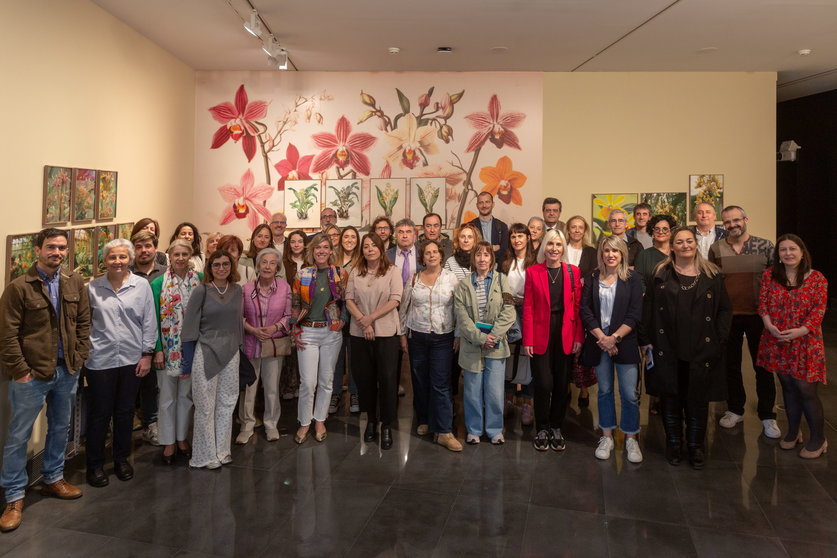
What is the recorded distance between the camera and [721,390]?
4184 millimetres

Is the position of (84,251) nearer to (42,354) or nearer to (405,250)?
(42,354)

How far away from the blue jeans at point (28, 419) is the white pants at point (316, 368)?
159cm

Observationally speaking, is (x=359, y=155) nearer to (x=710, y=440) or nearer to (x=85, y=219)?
(x=85, y=219)

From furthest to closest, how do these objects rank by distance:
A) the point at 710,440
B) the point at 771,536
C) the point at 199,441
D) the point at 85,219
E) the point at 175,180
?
1. the point at 175,180
2. the point at 85,219
3. the point at 710,440
4. the point at 199,441
5. the point at 771,536

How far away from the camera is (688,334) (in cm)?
410

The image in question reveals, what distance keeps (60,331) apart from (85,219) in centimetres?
192

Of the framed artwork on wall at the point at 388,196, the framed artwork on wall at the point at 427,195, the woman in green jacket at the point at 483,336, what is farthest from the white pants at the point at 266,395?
the framed artwork on wall at the point at 427,195

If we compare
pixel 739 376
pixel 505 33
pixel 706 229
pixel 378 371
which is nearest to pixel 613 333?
pixel 739 376

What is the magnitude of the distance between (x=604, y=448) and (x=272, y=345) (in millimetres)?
2650

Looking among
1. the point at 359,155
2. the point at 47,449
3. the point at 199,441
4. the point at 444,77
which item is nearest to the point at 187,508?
the point at 199,441

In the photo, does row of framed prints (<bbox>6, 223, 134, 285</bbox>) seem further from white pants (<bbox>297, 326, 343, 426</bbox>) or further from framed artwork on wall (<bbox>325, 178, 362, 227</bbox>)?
framed artwork on wall (<bbox>325, 178, 362, 227</bbox>)

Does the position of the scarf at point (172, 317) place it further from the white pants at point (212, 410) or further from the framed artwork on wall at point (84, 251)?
the framed artwork on wall at point (84, 251)

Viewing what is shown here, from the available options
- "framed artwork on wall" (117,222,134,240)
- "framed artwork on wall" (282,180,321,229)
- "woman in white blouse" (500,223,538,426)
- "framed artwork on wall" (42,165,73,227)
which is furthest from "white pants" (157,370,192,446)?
"framed artwork on wall" (282,180,321,229)

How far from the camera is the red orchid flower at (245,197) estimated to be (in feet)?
25.8
